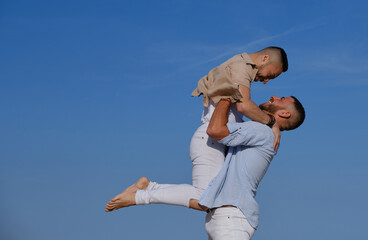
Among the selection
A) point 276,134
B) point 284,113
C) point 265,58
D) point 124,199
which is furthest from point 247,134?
point 124,199

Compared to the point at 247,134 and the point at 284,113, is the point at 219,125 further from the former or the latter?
the point at 284,113

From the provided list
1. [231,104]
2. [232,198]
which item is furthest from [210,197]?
[231,104]

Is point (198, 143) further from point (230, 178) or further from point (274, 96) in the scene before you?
point (274, 96)

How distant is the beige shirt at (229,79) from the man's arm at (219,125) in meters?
0.24

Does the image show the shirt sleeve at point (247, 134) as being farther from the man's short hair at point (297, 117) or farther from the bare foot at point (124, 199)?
Result: the bare foot at point (124, 199)

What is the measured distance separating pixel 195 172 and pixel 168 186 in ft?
1.32

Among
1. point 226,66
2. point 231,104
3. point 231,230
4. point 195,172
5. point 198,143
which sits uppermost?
point 226,66

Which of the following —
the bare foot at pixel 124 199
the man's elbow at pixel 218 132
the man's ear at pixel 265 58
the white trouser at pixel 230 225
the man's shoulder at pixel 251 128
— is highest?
the man's ear at pixel 265 58

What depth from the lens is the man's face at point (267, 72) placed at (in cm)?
604

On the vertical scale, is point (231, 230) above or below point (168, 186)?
below

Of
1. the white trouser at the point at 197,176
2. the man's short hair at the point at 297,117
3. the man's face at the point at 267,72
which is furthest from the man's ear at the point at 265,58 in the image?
the white trouser at the point at 197,176

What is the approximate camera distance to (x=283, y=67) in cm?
612

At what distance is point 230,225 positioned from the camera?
5.48 meters

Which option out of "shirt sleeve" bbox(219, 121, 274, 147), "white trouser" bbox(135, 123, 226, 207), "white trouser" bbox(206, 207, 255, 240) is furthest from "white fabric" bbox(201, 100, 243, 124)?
"white trouser" bbox(206, 207, 255, 240)
